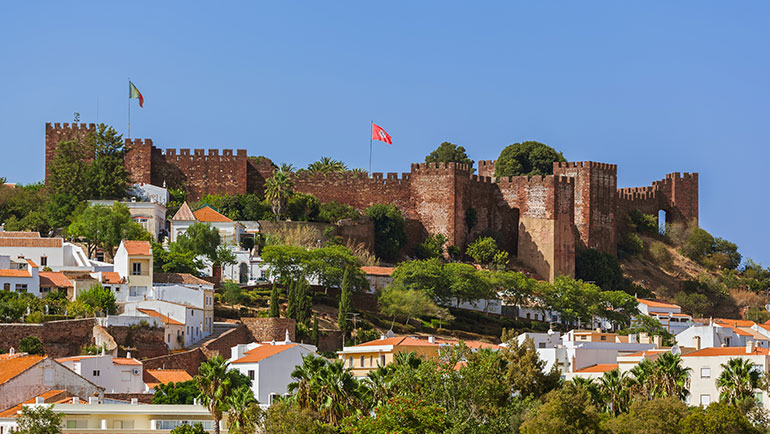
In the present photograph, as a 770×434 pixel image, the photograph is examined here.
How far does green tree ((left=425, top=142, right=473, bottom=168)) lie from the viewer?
100438 mm

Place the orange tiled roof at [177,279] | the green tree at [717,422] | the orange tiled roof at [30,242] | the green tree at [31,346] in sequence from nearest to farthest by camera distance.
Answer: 1. the green tree at [717,422]
2. the green tree at [31,346]
3. the orange tiled roof at [177,279]
4. the orange tiled roof at [30,242]

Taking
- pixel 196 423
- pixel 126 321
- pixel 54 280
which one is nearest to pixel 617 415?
pixel 196 423

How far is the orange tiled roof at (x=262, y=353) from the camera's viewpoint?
191 feet

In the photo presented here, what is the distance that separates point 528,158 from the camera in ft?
319

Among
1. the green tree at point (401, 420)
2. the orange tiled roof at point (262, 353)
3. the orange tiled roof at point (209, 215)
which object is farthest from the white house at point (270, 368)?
the orange tiled roof at point (209, 215)

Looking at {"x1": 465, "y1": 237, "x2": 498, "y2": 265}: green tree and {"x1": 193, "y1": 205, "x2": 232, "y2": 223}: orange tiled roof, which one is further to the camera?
{"x1": 465, "y1": 237, "x2": 498, "y2": 265}: green tree

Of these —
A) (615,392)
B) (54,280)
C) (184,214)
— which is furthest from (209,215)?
(615,392)

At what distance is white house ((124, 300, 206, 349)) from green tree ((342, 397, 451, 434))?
72.6 feet

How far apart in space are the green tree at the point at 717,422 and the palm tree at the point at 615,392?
16.6 ft

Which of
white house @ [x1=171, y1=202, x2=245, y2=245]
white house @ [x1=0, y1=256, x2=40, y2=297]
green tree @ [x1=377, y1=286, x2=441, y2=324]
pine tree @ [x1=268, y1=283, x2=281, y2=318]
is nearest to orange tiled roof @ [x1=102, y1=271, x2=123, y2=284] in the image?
white house @ [x1=0, y1=256, x2=40, y2=297]

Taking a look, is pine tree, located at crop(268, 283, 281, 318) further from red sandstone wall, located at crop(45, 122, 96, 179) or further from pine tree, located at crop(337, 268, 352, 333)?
red sandstone wall, located at crop(45, 122, 96, 179)

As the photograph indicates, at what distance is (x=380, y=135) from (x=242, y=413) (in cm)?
4433

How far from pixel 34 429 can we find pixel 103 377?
458 inches

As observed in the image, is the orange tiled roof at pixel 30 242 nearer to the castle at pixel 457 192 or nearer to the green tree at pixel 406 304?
the castle at pixel 457 192
